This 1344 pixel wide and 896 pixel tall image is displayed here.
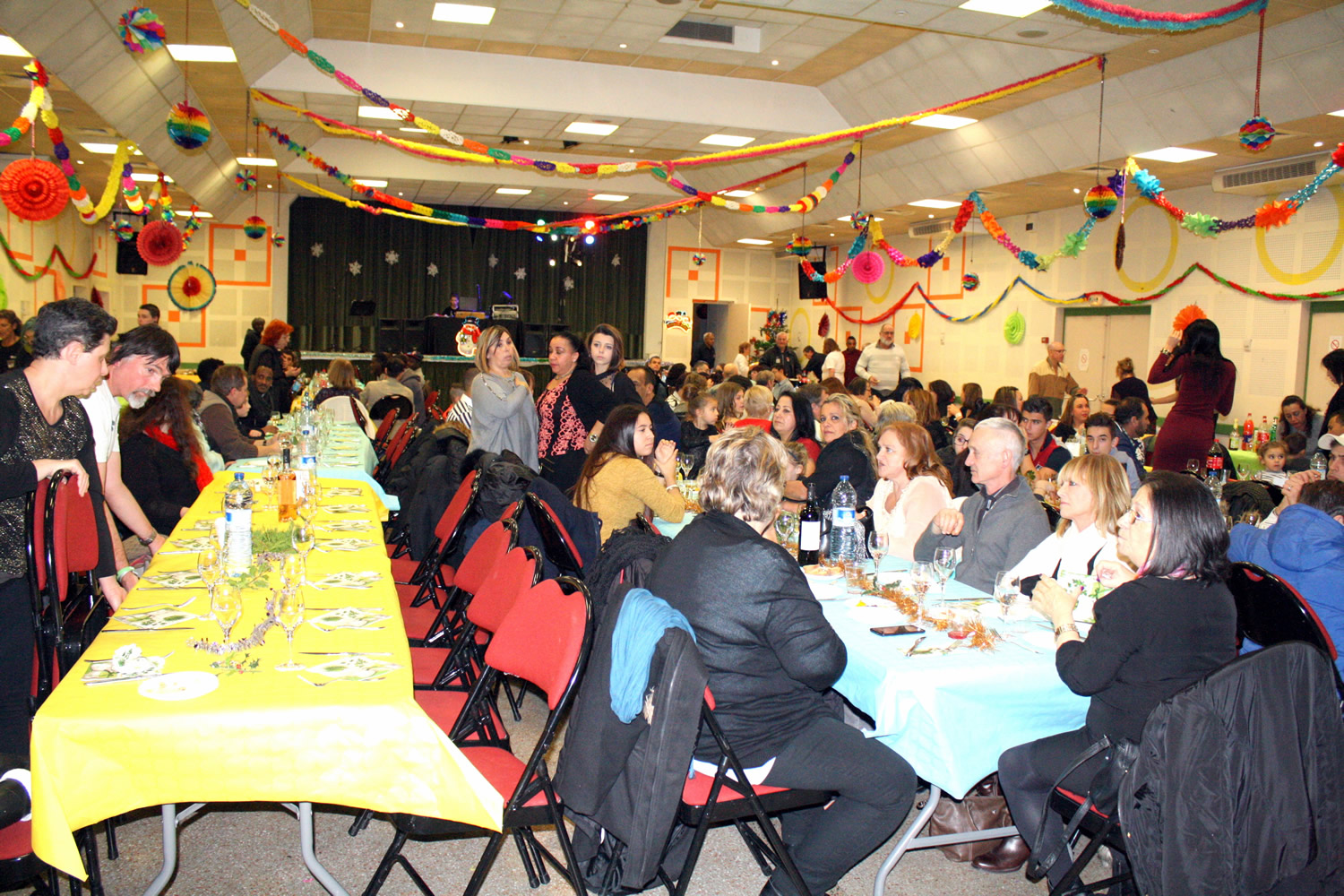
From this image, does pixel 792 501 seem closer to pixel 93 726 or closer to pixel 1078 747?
pixel 1078 747

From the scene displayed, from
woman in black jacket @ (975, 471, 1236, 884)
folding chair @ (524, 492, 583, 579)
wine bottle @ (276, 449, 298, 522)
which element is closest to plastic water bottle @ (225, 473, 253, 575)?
wine bottle @ (276, 449, 298, 522)

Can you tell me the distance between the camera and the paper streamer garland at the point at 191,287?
17156 millimetres

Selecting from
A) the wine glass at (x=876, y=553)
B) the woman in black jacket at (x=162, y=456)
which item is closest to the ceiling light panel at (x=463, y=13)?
the woman in black jacket at (x=162, y=456)

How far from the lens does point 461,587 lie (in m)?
3.42

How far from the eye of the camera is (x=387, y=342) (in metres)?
18.2

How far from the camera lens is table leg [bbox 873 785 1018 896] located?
260 cm

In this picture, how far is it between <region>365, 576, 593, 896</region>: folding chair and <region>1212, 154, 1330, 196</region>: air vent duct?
9.45 m

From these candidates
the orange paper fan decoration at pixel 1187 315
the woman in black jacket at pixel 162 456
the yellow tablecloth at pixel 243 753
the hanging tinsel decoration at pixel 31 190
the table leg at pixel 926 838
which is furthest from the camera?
the orange paper fan decoration at pixel 1187 315

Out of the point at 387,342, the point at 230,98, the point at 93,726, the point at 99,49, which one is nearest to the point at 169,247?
the point at 230,98

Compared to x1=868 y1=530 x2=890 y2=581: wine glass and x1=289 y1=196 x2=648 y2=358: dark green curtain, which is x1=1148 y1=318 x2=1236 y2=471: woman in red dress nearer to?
x1=868 y1=530 x2=890 y2=581: wine glass

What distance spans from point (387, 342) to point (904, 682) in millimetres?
16934

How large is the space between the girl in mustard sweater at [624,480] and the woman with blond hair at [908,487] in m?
0.90

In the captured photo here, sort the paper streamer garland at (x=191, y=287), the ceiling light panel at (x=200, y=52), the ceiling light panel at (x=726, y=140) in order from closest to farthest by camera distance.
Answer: the ceiling light panel at (x=200, y=52) < the ceiling light panel at (x=726, y=140) < the paper streamer garland at (x=191, y=287)

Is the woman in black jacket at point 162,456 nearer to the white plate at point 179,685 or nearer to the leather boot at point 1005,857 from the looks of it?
the white plate at point 179,685
